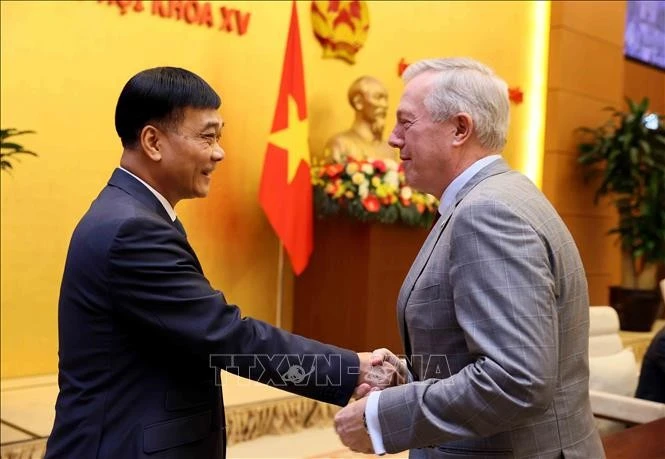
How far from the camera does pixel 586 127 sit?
24.1ft

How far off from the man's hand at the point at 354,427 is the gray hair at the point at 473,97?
50cm

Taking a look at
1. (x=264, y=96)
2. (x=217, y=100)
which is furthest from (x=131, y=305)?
(x=264, y=96)

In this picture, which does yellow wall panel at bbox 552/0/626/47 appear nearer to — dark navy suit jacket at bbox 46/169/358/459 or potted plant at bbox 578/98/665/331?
potted plant at bbox 578/98/665/331

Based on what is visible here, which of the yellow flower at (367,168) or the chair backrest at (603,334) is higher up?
the yellow flower at (367,168)

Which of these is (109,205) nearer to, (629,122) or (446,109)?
(446,109)

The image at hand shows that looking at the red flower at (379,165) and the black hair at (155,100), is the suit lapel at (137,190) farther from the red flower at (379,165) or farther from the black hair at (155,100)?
the red flower at (379,165)

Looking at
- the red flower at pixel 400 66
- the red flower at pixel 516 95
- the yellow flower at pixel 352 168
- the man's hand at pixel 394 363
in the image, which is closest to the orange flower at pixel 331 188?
the yellow flower at pixel 352 168

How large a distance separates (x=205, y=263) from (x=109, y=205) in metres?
3.47

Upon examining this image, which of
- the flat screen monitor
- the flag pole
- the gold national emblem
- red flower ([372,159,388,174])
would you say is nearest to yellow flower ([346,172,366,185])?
red flower ([372,159,388,174])

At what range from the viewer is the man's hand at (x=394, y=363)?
5.11ft

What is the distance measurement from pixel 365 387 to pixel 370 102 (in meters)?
3.54

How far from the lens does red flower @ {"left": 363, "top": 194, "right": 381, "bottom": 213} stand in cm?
446

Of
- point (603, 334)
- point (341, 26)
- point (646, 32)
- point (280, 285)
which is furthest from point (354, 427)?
point (646, 32)

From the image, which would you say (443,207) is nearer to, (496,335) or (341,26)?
(496,335)
